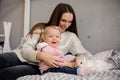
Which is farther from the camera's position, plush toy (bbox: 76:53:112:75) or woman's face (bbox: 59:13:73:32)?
woman's face (bbox: 59:13:73:32)

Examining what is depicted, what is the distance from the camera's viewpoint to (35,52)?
1.41 m

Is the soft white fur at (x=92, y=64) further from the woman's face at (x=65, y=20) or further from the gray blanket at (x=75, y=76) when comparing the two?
the woman's face at (x=65, y=20)

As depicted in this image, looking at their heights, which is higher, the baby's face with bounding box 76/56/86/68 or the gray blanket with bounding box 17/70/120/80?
the baby's face with bounding box 76/56/86/68

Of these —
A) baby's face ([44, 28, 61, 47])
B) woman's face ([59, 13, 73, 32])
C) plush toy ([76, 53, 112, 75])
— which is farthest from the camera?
woman's face ([59, 13, 73, 32])

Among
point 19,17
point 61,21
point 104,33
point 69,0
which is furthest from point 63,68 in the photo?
point 19,17

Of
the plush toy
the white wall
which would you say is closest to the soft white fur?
the plush toy

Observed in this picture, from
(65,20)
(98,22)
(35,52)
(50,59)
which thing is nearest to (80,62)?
(50,59)

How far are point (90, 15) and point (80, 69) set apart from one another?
0.77 metres

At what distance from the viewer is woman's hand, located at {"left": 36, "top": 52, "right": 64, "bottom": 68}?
129 centimetres

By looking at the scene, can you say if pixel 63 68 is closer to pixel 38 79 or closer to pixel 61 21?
pixel 38 79

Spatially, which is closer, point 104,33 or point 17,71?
point 17,71

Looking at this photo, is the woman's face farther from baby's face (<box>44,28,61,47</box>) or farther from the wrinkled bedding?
the wrinkled bedding

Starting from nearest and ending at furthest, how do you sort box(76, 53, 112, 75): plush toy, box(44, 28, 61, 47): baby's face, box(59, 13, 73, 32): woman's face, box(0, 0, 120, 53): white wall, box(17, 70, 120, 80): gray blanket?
box(17, 70, 120, 80): gray blanket < box(76, 53, 112, 75): plush toy < box(44, 28, 61, 47): baby's face < box(59, 13, 73, 32): woman's face < box(0, 0, 120, 53): white wall

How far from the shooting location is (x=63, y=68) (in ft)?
4.15
